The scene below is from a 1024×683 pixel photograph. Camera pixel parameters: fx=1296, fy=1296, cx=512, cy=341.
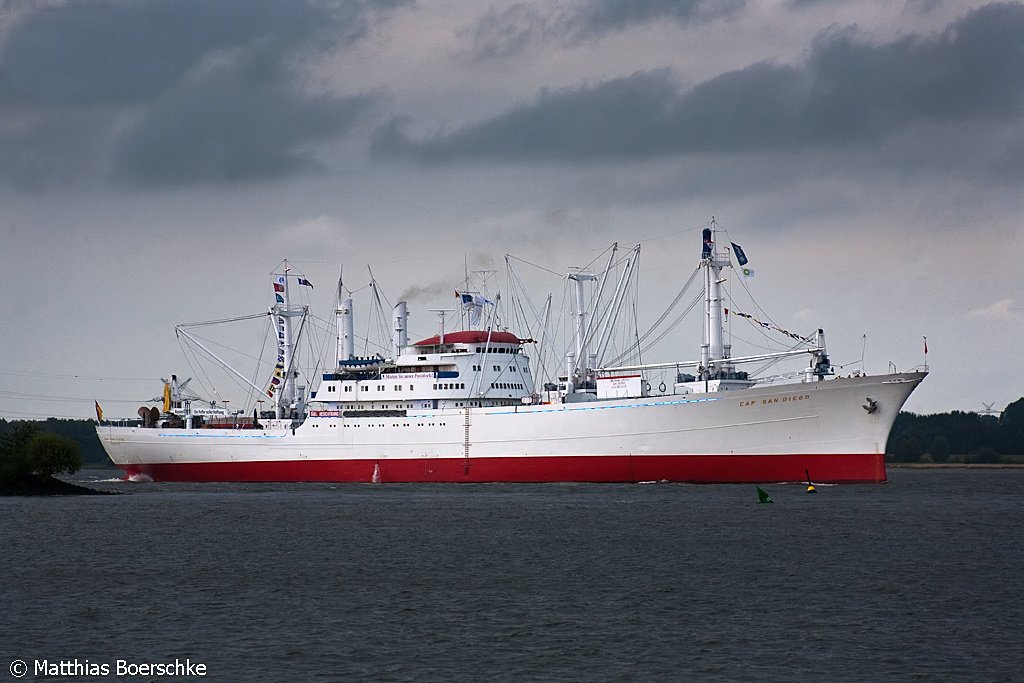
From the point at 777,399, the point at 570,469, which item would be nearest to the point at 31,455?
the point at 570,469

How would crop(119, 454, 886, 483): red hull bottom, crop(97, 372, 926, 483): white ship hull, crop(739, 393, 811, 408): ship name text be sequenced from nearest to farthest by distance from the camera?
1. crop(97, 372, 926, 483): white ship hull
2. crop(739, 393, 811, 408): ship name text
3. crop(119, 454, 886, 483): red hull bottom

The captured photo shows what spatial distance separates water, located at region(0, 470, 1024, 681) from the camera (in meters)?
26.1

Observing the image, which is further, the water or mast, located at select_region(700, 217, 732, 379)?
mast, located at select_region(700, 217, 732, 379)

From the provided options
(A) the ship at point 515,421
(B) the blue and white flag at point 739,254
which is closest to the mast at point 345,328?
(A) the ship at point 515,421

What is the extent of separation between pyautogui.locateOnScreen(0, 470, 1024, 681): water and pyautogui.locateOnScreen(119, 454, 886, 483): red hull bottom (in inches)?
338

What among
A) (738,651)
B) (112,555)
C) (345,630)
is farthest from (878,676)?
(112,555)

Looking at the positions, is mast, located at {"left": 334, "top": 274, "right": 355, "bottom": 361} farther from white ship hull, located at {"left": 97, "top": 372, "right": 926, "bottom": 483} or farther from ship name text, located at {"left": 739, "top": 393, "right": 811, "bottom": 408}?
ship name text, located at {"left": 739, "top": 393, "right": 811, "bottom": 408}

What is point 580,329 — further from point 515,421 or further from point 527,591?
point 527,591

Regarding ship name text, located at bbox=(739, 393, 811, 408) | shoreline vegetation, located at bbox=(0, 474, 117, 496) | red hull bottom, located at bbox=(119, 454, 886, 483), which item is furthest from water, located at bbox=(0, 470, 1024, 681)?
shoreline vegetation, located at bbox=(0, 474, 117, 496)

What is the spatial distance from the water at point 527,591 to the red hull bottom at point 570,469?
28.2 feet

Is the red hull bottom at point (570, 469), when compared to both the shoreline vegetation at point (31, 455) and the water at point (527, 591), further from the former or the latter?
the shoreline vegetation at point (31, 455)

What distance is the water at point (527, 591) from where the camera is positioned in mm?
26094

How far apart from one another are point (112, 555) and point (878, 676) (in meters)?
27.2

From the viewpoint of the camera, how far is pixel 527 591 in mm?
35000
